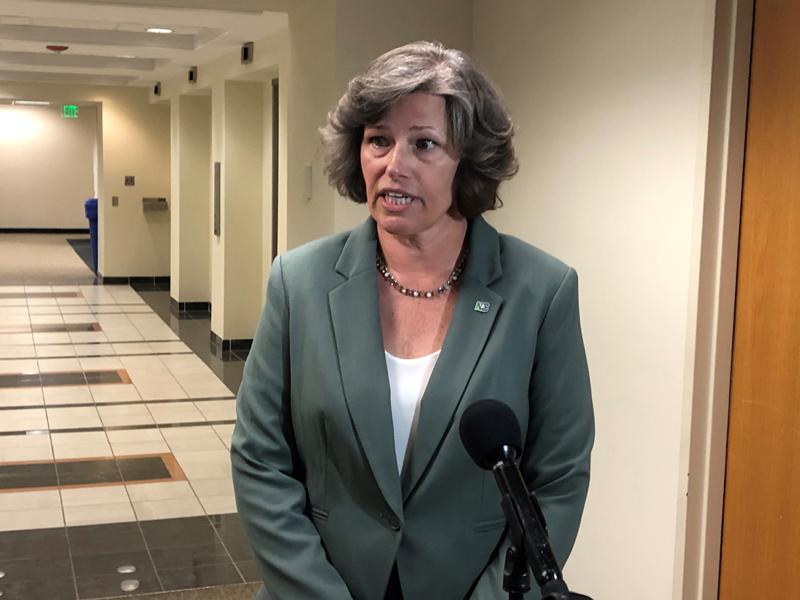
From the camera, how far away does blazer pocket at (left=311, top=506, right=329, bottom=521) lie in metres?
1.83

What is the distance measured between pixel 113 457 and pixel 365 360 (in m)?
5.37

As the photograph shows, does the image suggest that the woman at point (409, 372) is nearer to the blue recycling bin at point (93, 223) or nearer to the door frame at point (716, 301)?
the door frame at point (716, 301)

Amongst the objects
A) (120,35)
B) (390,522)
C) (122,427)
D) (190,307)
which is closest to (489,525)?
(390,522)

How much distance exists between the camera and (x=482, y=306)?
183cm

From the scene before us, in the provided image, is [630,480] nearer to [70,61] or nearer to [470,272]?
[470,272]

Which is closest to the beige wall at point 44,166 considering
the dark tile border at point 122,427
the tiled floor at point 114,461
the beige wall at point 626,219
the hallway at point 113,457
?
the hallway at point 113,457

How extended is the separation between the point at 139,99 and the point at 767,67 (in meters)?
13.5

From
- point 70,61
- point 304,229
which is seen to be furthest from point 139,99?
point 304,229

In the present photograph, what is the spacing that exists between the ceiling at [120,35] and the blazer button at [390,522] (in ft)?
11.8

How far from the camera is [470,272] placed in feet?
6.11

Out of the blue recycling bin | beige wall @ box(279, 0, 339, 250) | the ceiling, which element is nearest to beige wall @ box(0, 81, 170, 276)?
the ceiling

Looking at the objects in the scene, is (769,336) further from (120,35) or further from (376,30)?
(120,35)

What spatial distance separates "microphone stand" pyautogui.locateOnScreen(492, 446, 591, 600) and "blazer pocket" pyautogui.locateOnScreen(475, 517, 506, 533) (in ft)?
1.48

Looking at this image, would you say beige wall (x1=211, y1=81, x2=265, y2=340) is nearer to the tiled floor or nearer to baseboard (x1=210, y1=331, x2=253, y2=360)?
baseboard (x1=210, y1=331, x2=253, y2=360)
